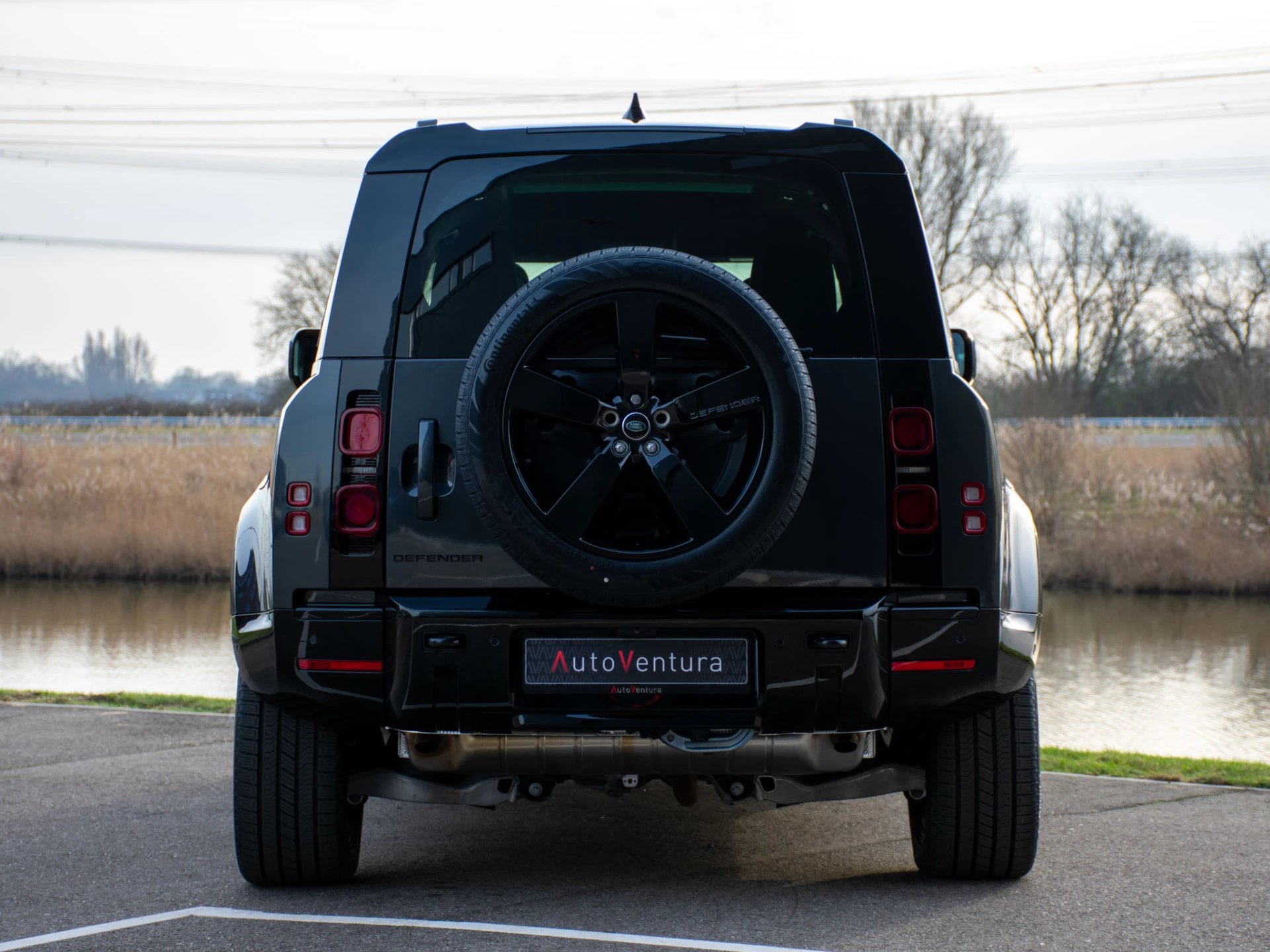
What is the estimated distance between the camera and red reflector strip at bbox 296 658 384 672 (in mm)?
3506

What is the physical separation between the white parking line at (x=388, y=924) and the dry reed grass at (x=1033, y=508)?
597 inches

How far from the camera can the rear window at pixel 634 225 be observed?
3.62 m

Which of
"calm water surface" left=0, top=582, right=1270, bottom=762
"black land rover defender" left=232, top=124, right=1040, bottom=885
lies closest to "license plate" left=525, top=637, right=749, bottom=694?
"black land rover defender" left=232, top=124, right=1040, bottom=885

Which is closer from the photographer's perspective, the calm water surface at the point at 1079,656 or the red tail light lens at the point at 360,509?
the red tail light lens at the point at 360,509

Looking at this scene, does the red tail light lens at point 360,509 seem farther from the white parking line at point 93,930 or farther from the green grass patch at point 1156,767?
the green grass patch at point 1156,767

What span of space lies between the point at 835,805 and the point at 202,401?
2511 centimetres

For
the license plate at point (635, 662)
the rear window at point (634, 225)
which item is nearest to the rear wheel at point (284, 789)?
the license plate at point (635, 662)

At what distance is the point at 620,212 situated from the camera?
3734 mm

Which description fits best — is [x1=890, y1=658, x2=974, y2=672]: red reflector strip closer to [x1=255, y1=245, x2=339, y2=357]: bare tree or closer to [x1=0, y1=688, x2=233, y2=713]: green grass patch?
[x1=0, y1=688, x2=233, y2=713]: green grass patch

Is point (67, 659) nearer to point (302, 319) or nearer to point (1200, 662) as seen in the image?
point (1200, 662)

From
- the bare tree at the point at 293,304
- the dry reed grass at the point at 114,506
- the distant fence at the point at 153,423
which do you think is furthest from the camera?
the bare tree at the point at 293,304

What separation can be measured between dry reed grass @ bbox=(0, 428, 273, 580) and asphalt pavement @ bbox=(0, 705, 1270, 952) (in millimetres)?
13202

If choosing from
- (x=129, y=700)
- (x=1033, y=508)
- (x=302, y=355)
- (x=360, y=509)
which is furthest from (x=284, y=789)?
(x=1033, y=508)

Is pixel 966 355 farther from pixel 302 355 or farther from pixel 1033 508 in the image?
pixel 1033 508
